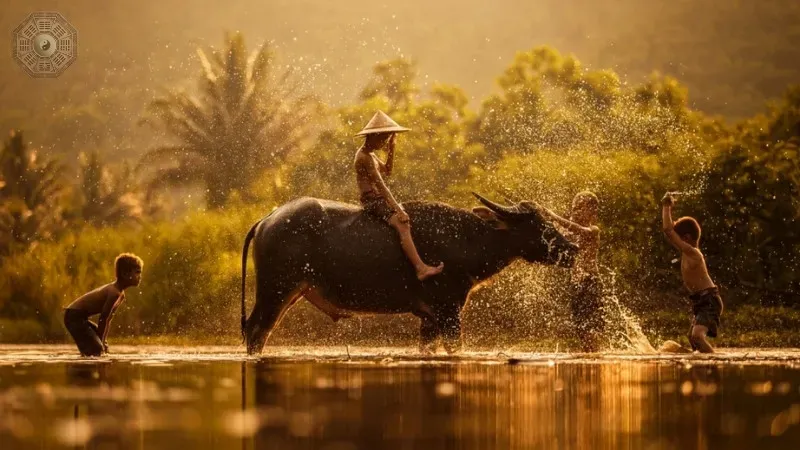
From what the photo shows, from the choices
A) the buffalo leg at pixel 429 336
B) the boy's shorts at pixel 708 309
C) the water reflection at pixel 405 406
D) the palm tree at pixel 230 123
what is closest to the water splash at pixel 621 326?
the boy's shorts at pixel 708 309

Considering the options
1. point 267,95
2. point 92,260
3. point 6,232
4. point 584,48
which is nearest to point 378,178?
point 92,260

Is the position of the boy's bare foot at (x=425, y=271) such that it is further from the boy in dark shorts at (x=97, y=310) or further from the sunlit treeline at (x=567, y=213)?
the boy in dark shorts at (x=97, y=310)

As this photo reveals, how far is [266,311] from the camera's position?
17.2m

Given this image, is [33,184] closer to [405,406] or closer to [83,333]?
[83,333]

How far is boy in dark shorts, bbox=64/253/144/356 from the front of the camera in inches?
675

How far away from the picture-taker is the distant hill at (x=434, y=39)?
100188 mm

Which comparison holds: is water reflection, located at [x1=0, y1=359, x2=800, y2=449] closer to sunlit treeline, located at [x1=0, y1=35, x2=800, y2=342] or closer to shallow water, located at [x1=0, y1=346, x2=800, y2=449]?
shallow water, located at [x1=0, y1=346, x2=800, y2=449]

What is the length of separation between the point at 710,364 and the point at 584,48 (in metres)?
102

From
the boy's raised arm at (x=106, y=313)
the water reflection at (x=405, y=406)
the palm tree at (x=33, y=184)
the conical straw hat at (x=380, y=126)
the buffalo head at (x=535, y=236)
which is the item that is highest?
the palm tree at (x=33, y=184)

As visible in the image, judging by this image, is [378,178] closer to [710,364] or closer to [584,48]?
[710,364]

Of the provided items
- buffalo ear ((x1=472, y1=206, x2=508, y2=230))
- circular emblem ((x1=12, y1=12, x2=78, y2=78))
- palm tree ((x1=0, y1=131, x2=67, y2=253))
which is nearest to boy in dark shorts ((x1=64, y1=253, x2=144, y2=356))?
buffalo ear ((x1=472, y1=206, x2=508, y2=230))

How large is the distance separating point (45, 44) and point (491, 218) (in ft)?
272

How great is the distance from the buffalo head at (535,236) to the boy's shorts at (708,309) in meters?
1.57

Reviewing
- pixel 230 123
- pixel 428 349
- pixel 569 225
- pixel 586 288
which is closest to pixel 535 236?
pixel 569 225
